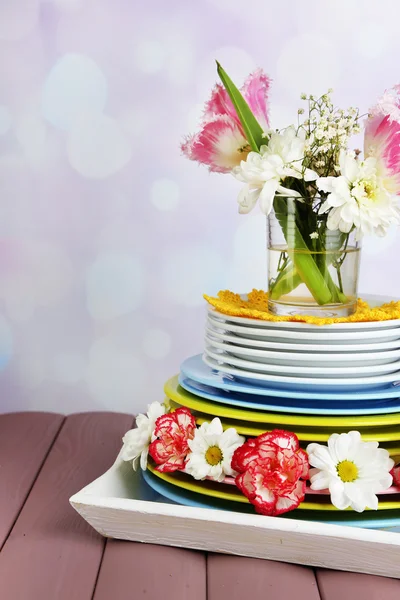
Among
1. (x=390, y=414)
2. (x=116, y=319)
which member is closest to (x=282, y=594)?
(x=390, y=414)

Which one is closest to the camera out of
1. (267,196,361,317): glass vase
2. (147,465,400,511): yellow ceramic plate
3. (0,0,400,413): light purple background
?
(147,465,400,511): yellow ceramic plate

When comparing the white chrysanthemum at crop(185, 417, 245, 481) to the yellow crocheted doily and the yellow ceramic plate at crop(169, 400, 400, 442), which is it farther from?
the yellow crocheted doily

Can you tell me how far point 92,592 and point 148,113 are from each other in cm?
135

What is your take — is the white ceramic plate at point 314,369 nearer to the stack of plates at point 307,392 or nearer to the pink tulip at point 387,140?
the stack of plates at point 307,392

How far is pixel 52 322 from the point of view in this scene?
2.04 metres

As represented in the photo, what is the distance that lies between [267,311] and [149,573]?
1.45 ft

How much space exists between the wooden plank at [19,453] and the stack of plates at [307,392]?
25 centimetres

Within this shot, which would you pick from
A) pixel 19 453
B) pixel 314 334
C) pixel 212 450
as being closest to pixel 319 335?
pixel 314 334

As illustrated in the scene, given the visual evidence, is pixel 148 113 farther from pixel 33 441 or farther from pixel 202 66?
pixel 33 441

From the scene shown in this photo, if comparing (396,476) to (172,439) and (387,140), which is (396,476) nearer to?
(172,439)

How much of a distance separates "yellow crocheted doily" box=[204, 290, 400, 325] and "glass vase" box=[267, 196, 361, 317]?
0.11 feet

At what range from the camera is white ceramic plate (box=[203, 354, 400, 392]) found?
3.44ft

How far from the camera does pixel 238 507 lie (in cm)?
105

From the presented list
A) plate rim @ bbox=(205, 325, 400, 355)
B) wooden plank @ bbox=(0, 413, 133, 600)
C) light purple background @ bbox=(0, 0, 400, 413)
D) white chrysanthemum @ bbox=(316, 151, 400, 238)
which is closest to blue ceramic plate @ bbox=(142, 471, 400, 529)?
wooden plank @ bbox=(0, 413, 133, 600)
